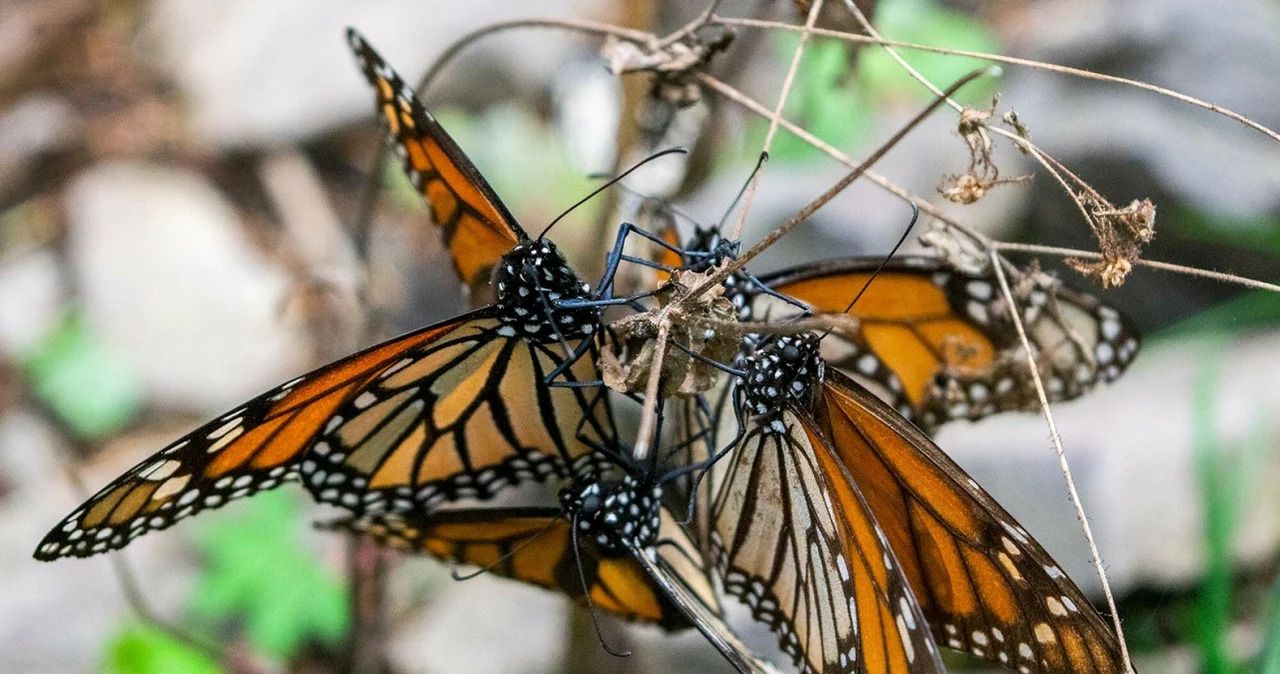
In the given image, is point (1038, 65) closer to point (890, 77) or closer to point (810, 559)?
point (810, 559)

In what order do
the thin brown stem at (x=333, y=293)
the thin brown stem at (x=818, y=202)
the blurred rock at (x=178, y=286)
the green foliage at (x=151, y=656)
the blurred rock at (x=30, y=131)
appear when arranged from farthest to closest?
the blurred rock at (x=30, y=131) → the blurred rock at (x=178, y=286) → the green foliage at (x=151, y=656) → the thin brown stem at (x=333, y=293) → the thin brown stem at (x=818, y=202)

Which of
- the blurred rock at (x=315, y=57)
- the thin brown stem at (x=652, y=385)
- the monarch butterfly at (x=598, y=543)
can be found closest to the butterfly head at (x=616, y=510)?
the monarch butterfly at (x=598, y=543)

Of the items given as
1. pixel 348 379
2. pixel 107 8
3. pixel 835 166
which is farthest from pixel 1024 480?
pixel 107 8

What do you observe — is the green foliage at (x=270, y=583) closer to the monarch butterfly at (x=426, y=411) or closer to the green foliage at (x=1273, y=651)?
the monarch butterfly at (x=426, y=411)

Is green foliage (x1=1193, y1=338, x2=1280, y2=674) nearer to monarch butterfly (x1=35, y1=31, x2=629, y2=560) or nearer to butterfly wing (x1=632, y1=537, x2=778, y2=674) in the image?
butterfly wing (x1=632, y1=537, x2=778, y2=674)

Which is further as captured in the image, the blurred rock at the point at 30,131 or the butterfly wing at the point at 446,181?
the blurred rock at the point at 30,131

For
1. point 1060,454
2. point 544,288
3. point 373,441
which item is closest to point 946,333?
point 1060,454

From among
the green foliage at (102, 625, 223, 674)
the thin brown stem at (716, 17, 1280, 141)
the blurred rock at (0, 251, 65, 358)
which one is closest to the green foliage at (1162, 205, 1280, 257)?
the thin brown stem at (716, 17, 1280, 141)
